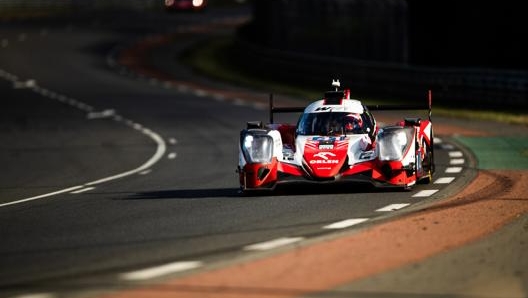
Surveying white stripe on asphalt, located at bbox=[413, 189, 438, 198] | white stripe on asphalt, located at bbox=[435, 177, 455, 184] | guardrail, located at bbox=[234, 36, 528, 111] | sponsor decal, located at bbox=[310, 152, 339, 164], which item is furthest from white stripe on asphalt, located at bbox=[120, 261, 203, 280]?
guardrail, located at bbox=[234, 36, 528, 111]

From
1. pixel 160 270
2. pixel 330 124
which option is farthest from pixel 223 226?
pixel 330 124

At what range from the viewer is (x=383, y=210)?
1700 cm

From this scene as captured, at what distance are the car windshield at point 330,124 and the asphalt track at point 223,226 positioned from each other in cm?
90

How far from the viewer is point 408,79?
1795 inches

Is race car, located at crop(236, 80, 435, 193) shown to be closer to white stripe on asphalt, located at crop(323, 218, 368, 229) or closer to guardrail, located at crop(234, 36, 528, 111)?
white stripe on asphalt, located at crop(323, 218, 368, 229)

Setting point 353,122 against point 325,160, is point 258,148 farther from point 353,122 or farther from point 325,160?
point 353,122

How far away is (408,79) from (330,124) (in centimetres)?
2550

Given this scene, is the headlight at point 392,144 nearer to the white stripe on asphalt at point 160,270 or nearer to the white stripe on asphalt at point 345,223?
the white stripe on asphalt at point 345,223

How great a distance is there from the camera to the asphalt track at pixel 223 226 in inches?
459

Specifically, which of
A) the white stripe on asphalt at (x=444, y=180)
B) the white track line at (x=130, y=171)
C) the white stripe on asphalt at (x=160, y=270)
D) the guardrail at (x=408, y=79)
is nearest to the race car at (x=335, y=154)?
the white stripe on asphalt at (x=444, y=180)

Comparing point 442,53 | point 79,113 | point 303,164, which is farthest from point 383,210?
point 442,53

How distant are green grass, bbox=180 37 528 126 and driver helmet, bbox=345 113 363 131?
51.3 ft

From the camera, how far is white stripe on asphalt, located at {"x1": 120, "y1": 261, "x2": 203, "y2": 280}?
39.3 feet

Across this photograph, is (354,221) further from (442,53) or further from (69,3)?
(69,3)
